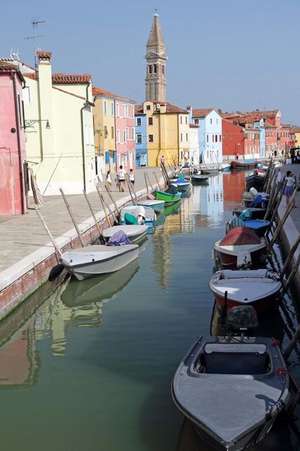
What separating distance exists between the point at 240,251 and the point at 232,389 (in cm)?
811

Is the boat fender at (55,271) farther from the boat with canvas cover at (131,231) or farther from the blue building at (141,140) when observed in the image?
the blue building at (141,140)

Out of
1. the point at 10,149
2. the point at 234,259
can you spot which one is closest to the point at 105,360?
the point at 234,259

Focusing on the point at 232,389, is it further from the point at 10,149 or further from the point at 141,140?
the point at 141,140

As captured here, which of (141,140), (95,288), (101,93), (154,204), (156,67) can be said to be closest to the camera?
(95,288)

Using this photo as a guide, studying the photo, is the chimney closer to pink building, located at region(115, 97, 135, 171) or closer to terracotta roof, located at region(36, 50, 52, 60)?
terracotta roof, located at region(36, 50, 52, 60)

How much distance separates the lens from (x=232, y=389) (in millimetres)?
6980

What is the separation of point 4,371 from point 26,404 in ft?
4.90

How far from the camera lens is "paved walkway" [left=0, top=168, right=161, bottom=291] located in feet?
46.4

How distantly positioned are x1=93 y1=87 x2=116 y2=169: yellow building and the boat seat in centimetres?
3699

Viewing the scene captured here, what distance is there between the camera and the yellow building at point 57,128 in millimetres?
30562

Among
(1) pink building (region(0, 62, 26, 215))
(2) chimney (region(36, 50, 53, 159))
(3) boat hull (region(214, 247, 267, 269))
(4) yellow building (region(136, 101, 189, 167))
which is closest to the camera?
(3) boat hull (region(214, 247, 267, 269))

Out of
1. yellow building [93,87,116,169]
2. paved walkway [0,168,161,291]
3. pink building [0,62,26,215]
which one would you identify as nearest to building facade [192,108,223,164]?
yellow building [93,87,116,169]

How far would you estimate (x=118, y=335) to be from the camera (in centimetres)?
1150

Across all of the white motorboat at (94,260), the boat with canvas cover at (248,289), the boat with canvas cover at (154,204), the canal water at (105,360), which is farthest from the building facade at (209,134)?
the boat with canvas cover at (248,289)
